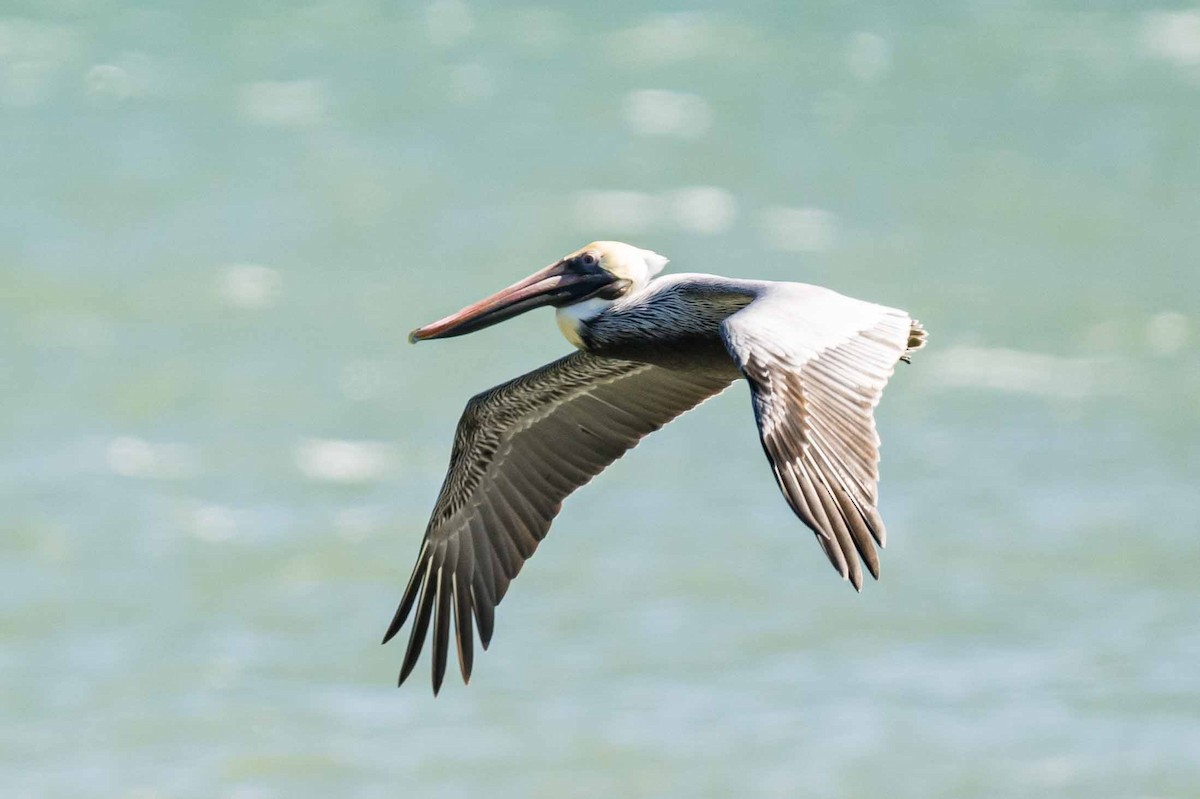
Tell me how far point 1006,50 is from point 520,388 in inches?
769

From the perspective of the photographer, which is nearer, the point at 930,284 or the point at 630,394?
the point at 630,394

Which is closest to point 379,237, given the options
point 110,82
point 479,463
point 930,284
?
point 110,82

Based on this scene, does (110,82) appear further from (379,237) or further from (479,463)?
(479,463)

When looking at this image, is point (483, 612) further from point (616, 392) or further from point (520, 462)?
point (616, 392)

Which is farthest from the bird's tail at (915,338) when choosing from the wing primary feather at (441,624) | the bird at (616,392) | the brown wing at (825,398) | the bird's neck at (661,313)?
the wing primary feather at (441,624)

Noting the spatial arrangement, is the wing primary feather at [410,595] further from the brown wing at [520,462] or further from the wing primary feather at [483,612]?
the wing primary feather at [483,612]

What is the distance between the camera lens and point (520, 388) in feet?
34.0

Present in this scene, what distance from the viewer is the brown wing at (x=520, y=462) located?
→ 1022cm

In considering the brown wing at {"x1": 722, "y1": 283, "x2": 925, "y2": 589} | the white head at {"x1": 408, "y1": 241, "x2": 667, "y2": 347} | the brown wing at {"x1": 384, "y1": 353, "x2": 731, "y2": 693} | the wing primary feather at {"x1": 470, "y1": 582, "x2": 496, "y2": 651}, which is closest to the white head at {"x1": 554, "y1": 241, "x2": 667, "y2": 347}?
the white head at {"x1": 408, "y1": 241, "x2": 667, "y2": 347}

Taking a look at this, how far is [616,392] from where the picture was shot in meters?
10.3

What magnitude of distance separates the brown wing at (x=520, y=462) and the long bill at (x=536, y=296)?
1.69ft

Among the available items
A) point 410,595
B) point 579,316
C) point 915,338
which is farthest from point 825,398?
point 410,595

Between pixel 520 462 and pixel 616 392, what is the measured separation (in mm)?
578

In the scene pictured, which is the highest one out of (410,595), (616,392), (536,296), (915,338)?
(536,296)
